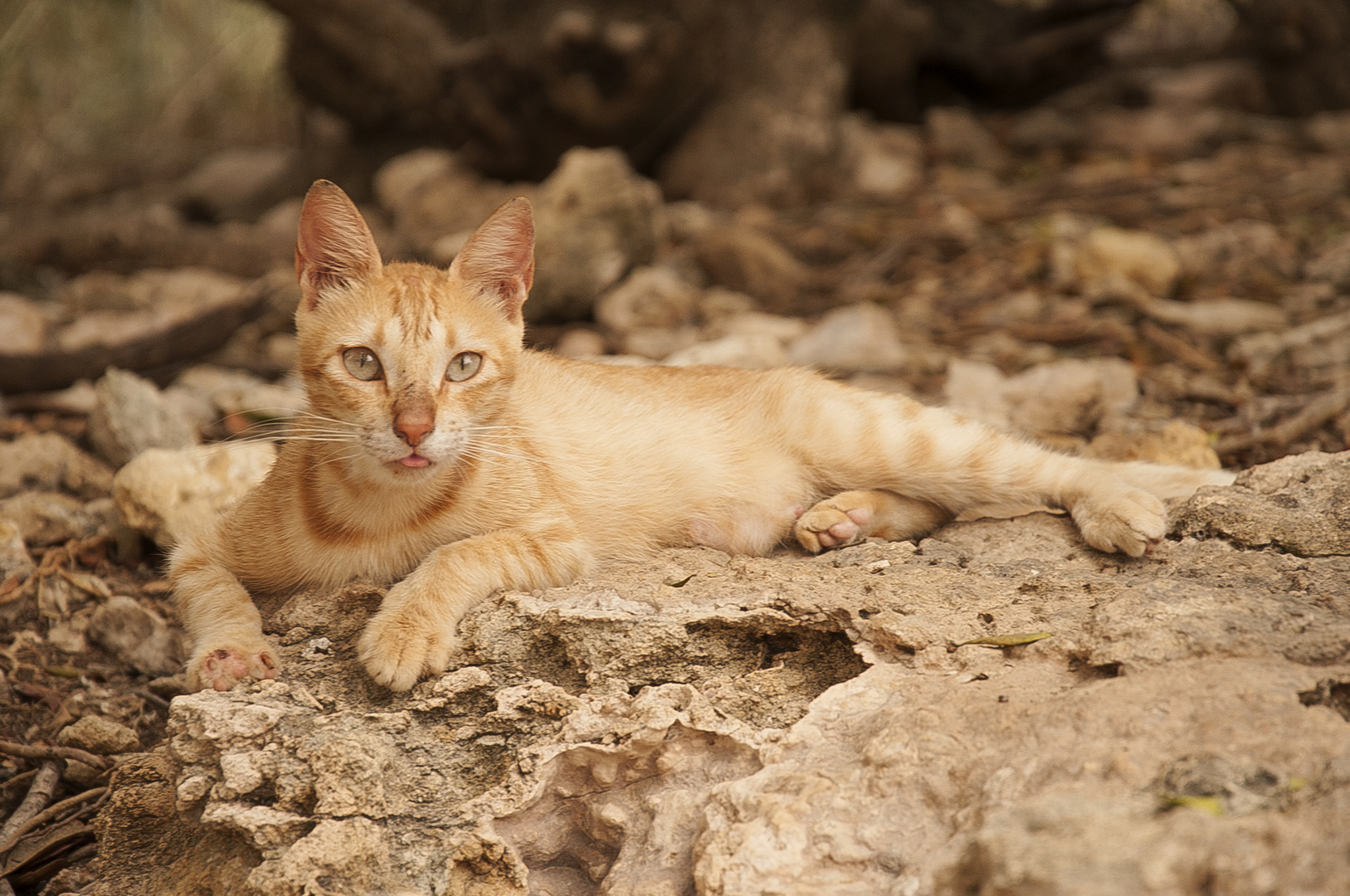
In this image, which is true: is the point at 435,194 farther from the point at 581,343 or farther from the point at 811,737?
the point at 811,737

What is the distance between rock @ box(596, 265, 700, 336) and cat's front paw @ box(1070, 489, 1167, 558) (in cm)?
395

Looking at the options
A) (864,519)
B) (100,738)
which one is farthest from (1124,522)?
(100,738)

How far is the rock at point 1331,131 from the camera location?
348 inches

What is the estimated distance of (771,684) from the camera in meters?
2.64

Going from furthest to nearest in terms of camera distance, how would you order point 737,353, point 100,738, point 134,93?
1. point 134,93
2. point 737,353
3. point 100,738

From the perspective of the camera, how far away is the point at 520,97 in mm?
8328

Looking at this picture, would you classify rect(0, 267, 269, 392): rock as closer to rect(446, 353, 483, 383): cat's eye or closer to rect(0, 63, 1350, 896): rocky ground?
rect(0, 63, 1350, 896): rocky ground

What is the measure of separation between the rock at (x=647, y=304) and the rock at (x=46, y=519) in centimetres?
330

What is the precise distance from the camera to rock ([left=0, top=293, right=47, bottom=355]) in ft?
19.9

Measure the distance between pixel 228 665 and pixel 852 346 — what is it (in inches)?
159

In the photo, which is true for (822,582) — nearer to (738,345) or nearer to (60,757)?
(60,757)

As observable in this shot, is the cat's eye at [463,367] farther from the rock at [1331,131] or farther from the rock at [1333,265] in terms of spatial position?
the rock at [1331,131]

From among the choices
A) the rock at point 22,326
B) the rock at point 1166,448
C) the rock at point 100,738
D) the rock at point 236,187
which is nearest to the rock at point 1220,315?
the rock at point 1166,448

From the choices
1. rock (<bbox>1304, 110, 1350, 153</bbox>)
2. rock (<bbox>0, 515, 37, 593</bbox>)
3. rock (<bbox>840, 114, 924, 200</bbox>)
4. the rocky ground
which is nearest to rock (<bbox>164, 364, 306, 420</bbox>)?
the rocky ground
